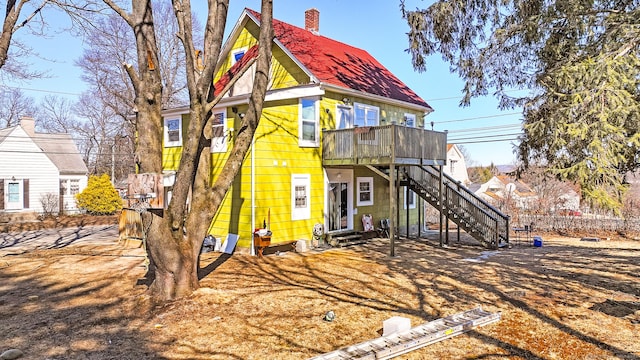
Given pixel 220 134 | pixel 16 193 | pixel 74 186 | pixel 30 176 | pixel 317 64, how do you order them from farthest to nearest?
pixel 74 186
pixel 30 176
pixel 16 193
pixel 317 64
pixel 220 134

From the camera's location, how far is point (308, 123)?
1429cm

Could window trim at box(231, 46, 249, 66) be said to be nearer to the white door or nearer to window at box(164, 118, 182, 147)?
window at box(164, 118, 182, 147)

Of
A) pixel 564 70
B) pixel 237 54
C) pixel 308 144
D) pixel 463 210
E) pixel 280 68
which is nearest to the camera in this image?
pixel 564 70

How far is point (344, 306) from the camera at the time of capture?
24.4 feet

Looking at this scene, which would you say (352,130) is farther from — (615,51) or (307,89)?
(615,51)

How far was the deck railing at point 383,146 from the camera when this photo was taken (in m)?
12.9

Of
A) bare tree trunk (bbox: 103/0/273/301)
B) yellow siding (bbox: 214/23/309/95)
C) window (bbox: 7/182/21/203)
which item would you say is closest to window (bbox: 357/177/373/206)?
yellow siding (bbox: 214/23/309/95)

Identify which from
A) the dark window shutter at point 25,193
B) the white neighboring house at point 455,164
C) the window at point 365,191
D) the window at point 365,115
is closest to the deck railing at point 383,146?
the window at point 365,115

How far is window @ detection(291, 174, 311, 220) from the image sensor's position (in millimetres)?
13758

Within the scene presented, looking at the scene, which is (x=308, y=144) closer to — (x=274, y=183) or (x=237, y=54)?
(x=274, y=183)

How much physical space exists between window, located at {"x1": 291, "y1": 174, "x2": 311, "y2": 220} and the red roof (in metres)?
3.51

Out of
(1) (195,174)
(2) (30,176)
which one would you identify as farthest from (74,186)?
(1) (195,174)

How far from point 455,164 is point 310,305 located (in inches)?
1922

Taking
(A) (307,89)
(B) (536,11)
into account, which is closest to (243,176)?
(A) (307,89)
